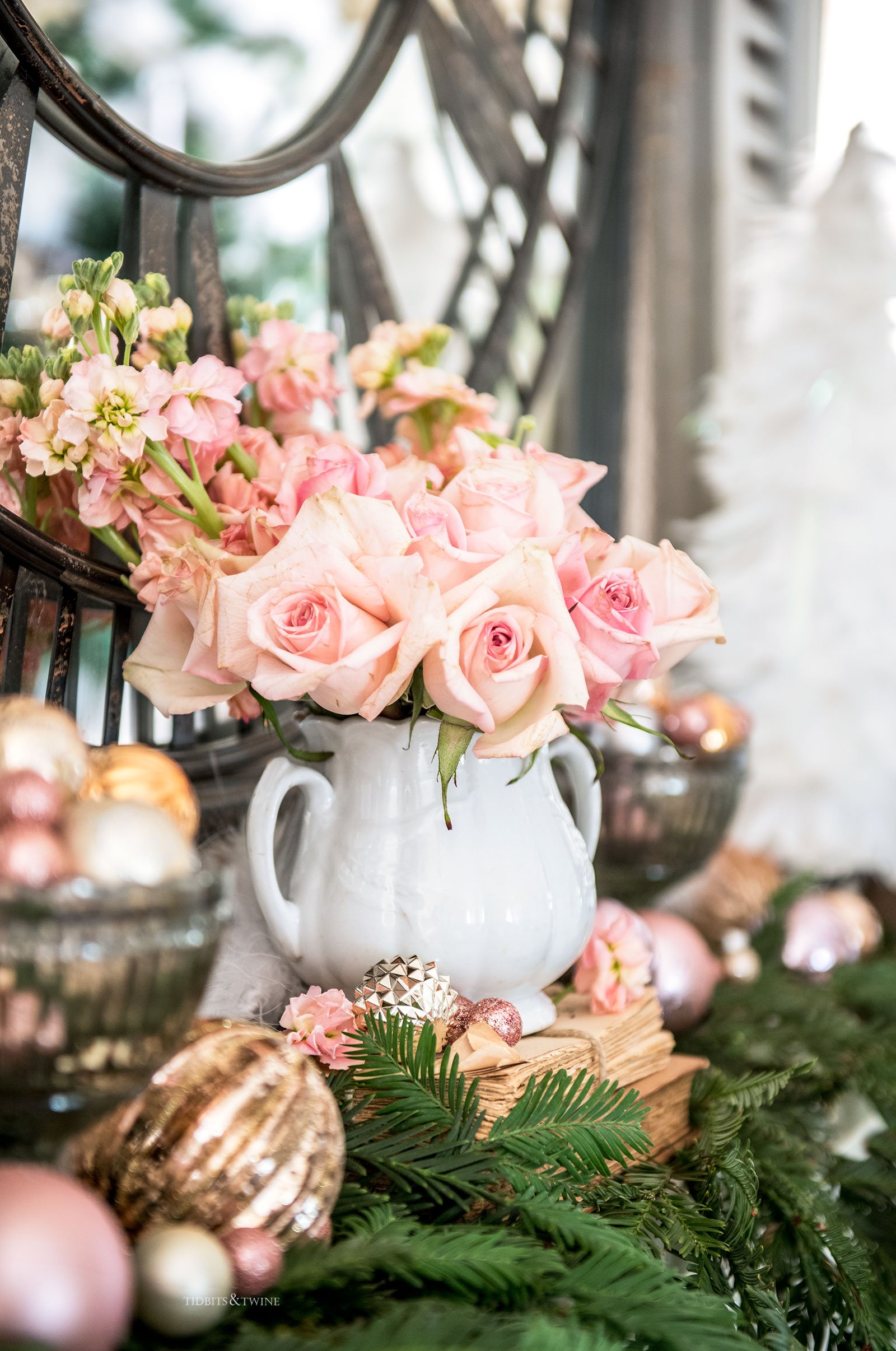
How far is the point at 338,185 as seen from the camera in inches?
32.4

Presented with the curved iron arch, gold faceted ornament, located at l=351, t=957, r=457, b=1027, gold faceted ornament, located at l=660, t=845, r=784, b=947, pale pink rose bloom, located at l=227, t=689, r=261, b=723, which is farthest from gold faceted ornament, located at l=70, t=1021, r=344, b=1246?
gold faceted ornament, located at l=660, t=845, r=784, b=947

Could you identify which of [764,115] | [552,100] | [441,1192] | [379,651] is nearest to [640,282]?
[552,100]

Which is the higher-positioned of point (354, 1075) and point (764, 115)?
point (764, 115)

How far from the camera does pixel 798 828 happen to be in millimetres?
1226

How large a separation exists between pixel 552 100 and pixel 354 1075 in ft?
3.14

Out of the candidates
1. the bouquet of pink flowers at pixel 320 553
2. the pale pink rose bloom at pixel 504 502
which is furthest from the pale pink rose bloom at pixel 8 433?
the pale pink rose bloom at pixel 504 502

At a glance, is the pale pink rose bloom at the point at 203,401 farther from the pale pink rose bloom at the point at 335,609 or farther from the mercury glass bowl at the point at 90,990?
the mercury glass bowl at the point at 90,990

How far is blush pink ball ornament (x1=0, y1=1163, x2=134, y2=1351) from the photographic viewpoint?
25 centimetres

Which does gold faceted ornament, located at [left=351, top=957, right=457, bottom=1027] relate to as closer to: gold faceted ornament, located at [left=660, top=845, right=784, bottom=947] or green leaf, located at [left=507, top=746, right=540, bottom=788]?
green leaf, located at [left=507, top=746, right=540, bottom=788]

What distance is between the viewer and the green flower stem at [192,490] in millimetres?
517

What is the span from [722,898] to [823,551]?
50 cm

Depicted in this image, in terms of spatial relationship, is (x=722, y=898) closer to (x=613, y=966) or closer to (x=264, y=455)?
(x=613, y=966)

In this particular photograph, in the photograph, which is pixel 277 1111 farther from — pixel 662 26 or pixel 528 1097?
pixel 662 26

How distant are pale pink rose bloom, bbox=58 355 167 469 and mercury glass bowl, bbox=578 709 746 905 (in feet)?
1.56
